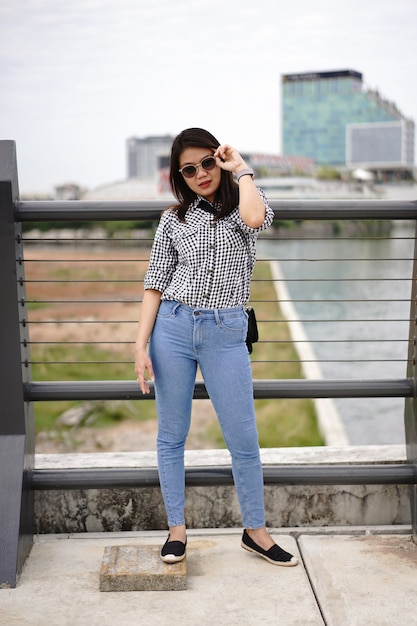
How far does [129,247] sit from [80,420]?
60.4m

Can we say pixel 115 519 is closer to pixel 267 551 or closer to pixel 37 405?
pixel 267 551

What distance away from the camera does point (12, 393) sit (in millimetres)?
3217

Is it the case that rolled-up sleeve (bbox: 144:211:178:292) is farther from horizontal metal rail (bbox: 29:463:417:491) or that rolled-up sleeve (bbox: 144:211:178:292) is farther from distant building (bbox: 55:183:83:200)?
distant building (bbox: 55:183:83:200)

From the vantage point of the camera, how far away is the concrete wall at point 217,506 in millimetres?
3531

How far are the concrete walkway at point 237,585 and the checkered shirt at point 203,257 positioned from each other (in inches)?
40.6

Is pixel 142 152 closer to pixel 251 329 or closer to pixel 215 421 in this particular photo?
pixel 215 421

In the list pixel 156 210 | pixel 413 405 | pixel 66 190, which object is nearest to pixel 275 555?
pixel 413 405

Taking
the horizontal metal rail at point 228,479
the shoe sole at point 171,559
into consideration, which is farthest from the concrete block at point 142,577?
the horizontal metal rail at point 228,479

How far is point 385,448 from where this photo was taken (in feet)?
12.2

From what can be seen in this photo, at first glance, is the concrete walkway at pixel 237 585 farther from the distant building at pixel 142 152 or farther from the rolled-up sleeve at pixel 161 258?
the distant building at pixel 142 152

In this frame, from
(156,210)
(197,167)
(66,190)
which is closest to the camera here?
(197,167)

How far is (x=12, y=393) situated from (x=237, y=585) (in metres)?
1.14

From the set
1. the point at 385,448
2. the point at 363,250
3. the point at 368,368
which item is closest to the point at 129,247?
the point at 363,250

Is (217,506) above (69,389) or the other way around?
the other way around
